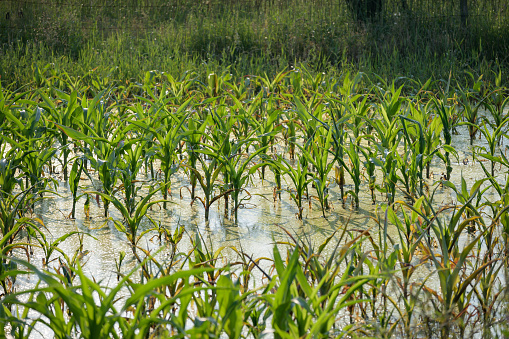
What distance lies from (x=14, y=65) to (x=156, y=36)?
2.11 m

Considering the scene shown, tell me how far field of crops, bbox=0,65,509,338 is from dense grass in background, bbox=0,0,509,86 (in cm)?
193

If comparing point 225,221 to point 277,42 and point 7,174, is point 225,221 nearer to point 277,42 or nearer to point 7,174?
point 7,174

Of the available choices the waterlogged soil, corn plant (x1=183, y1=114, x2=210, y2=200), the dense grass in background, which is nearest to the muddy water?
the waterlogged soil

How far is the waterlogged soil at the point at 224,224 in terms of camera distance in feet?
6.30

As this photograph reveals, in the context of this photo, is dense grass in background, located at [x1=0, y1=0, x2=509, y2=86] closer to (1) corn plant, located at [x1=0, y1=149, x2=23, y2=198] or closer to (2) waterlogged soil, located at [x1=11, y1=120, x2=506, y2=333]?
(2) waterlogged soil, located at [x1=11, y1=120, x2=506, y2=333]

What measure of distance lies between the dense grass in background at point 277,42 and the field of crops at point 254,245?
1.93 m

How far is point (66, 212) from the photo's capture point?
237 centimetres

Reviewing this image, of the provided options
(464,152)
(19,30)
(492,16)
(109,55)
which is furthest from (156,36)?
(464,152)

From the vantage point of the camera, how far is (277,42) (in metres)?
6.22

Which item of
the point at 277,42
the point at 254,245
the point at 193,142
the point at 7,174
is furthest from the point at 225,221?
the point at 277,42

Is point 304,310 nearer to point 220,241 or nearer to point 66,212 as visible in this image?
point 220,241

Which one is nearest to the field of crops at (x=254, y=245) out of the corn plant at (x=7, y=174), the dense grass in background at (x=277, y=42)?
the corn plant at (x=7, y=174)

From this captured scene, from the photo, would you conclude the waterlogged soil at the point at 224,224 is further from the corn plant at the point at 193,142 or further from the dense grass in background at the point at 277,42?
the dense grass in background at the point at 277,42

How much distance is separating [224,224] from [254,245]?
0.24m
